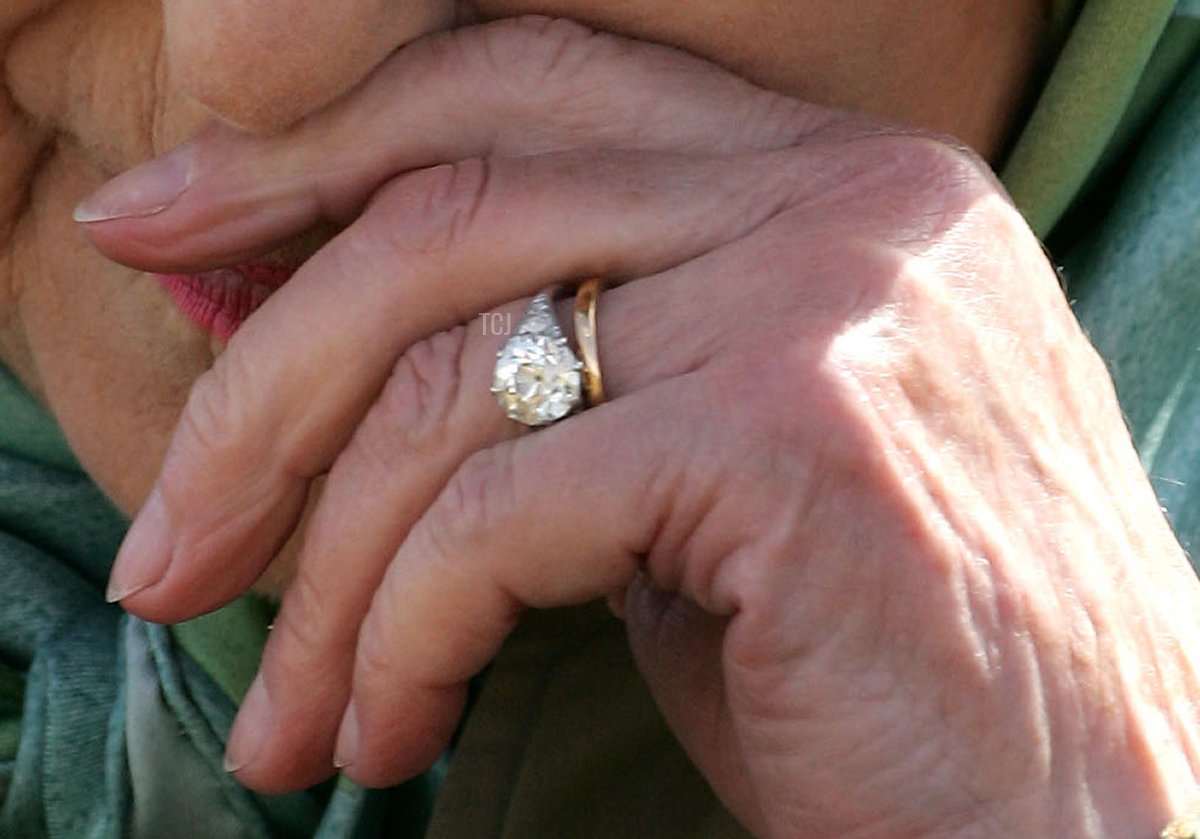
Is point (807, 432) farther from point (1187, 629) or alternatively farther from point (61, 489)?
point (61, 489)

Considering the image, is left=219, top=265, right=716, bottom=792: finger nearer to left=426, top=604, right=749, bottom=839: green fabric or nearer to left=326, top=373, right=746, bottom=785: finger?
left=326, top=373, right=746, bottom=785: finger

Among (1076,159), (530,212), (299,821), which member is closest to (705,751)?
(530,212)

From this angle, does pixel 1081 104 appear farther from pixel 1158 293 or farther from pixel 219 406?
pixel 219 406

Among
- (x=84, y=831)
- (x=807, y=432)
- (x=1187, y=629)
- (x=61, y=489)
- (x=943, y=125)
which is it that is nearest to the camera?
(x=807, y=432)

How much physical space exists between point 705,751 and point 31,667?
70 cm

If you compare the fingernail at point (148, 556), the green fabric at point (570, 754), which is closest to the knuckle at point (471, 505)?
the fingernail at point (148, 556)

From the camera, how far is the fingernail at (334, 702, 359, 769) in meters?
1.03

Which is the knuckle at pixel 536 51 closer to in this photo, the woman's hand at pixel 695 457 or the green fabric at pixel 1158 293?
the woman's hand at pixel 695 457

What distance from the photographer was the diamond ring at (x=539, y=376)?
929 millimetres

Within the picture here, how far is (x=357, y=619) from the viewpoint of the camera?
3.36 ft

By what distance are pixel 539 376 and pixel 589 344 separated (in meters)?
0.04

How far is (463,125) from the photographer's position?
3.37ft

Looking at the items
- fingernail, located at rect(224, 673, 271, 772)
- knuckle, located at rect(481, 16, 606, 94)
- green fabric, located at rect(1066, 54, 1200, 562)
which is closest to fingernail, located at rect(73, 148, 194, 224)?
knuckle, located at rect(481, 16, 606, 94)

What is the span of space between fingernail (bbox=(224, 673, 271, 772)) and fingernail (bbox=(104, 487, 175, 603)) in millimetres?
107
